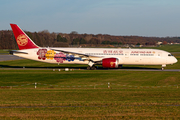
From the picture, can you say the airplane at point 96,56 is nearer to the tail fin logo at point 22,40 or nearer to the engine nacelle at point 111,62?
the engine nacelle at point 111,62

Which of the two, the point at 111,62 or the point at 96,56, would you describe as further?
the point at 96,56

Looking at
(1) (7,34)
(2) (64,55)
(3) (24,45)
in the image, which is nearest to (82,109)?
Result: (2) (64,55)

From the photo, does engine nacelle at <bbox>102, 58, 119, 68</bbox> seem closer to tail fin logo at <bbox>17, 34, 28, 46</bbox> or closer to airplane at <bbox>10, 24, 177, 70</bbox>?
airplane at <bbox>10, 24, 177, 70</bbox>

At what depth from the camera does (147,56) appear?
4722 cm

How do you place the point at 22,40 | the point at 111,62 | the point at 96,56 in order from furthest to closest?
the point at 22,40, the point at 96,56, the point at 111,62

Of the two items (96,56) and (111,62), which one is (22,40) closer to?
(96,56)

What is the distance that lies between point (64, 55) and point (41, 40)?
153 metres

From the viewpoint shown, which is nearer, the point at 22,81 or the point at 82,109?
the point at 82,109

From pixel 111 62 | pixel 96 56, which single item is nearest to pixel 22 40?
pixel 96 56

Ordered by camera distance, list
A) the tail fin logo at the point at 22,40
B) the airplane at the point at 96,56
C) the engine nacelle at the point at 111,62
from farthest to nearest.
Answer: the tail fin logo at the point at 22,40 < the airplane at the point at 96,56 < the engine nacelle at the point at 111,62

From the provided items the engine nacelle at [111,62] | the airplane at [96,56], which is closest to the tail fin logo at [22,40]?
the airplane at [96,56]

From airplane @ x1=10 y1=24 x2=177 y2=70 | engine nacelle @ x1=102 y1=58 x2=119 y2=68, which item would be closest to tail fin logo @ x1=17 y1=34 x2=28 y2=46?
airplane @ x1=10 y1=24 x2=177 y2=70

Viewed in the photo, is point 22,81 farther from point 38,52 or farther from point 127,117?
point 127,117

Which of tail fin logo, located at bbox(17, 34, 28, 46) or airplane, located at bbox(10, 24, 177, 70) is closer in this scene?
airplane, located at bbox(10, 24, 177, 70)
